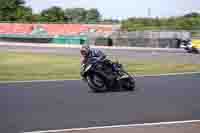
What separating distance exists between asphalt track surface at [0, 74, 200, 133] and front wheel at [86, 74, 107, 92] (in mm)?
217

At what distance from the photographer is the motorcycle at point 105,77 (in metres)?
12.7

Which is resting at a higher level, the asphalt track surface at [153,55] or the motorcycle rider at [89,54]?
the motorcycle rider at [89,54]

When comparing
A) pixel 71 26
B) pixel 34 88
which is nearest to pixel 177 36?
pixel 71 26

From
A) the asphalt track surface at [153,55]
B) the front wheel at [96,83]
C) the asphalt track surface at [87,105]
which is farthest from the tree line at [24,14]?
the front wheel at [96,83]

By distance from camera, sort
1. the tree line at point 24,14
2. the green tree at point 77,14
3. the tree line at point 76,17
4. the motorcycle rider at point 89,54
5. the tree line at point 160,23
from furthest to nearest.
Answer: the green tree at point 77,14 < the tree line at point 24,14 < the tree line at point 76,17 < the tree line at point 160,23 < the motorcycle rider at point 89,54

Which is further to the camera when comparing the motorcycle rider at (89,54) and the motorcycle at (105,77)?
the motorcycle at (105,77)

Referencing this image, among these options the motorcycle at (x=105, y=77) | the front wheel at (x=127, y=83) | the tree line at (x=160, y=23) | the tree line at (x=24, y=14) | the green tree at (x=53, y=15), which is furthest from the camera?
the green tree at (x=53, y=15)

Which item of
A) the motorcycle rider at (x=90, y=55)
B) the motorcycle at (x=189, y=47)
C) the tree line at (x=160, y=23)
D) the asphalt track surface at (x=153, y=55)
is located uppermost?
the motorcycle rider at (x=90, y=55)

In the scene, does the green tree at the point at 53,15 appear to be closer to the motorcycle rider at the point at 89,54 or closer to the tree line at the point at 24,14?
the tree line at the point at 24,14

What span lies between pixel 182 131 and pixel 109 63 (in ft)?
18.9

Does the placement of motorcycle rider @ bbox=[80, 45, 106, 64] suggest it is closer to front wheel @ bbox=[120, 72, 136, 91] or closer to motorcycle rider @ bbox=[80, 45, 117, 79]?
motorcycle rider @ bbox=[80, 45, 117, 79]

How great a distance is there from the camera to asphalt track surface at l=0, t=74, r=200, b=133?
891 cm

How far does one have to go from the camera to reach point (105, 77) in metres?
12.9

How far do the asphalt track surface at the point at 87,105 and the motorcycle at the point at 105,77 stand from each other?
31cm
